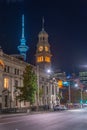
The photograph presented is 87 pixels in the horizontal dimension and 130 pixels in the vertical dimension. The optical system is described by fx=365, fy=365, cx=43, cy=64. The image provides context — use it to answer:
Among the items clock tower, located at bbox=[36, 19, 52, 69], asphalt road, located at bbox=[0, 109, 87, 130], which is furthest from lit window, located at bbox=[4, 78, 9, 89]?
clock tower, located at bbox=[36, 19, 52, 69]

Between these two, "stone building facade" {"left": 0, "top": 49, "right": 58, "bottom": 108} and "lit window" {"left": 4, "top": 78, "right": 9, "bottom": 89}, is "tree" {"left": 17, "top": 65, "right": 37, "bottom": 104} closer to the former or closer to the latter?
"stone building facade" {"left": 0, "top": 49, "right": 58, "bottom": 108}

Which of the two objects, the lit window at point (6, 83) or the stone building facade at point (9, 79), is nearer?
the stone building facade at point (9, 79)

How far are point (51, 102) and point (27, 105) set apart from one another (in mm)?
28544

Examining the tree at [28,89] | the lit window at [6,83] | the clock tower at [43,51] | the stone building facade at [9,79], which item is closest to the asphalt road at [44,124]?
the stone building facade at [9,79]

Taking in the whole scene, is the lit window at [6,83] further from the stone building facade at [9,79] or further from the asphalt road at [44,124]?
the asphalt road at [44,124]

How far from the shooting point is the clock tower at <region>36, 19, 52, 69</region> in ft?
603

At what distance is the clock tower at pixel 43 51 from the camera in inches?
7234

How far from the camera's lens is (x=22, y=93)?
3494 inches

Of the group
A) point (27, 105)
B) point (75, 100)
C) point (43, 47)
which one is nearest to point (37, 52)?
point (43, 47)

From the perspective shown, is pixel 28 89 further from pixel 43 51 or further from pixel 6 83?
pixel 43 51

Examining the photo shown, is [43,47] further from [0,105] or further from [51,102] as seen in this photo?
[0,105]

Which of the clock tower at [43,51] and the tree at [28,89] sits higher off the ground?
the clock tower at [43,51]

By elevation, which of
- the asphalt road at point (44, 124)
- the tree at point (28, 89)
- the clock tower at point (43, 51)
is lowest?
the asphalt road at point (44, 124)

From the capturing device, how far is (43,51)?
18525 cm
